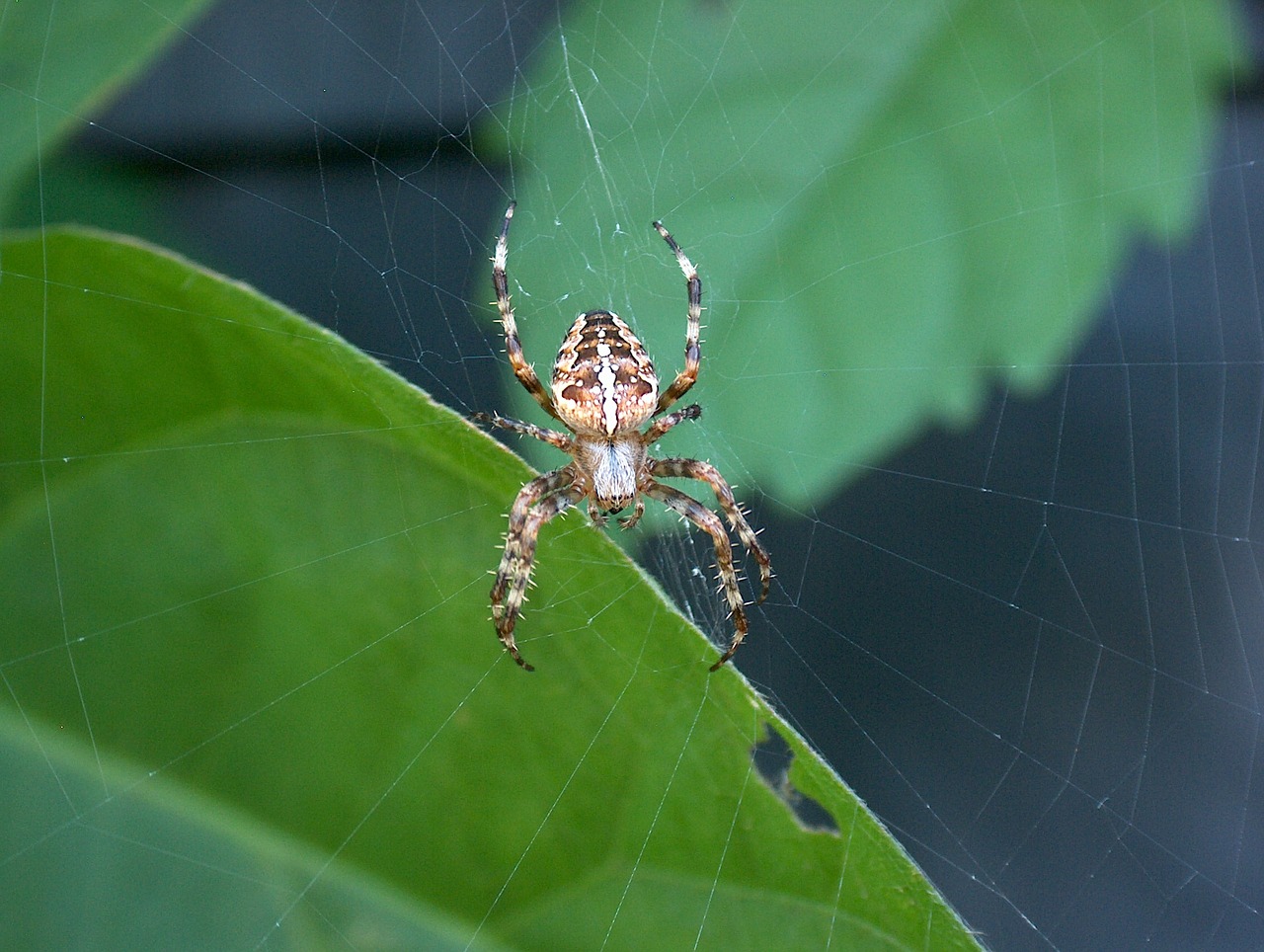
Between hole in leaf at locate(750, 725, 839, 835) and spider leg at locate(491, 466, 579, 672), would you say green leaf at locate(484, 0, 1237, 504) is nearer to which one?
spider leg at locate(491, 466, 579, 672)

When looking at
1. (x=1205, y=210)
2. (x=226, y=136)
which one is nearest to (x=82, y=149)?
(x=226, y=136)

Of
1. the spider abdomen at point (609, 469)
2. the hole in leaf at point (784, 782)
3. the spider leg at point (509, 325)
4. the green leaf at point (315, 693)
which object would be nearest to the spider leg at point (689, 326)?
the spider abdomen at point (609, 469)

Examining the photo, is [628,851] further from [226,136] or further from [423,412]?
[226,136]

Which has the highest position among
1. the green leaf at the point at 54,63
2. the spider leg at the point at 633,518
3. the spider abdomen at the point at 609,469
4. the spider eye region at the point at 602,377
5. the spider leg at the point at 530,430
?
the green leaf at the point at 54,63

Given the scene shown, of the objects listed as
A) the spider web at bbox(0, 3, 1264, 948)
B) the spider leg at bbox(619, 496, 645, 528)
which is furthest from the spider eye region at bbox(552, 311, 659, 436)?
the spider web at bbox(0, 3, 1264, 948)

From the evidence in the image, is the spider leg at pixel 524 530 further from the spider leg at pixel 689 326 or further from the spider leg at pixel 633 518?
the spider leg at pixel 689 326

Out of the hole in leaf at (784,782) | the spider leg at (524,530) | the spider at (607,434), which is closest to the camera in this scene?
the hole in leaf at (784,782)
